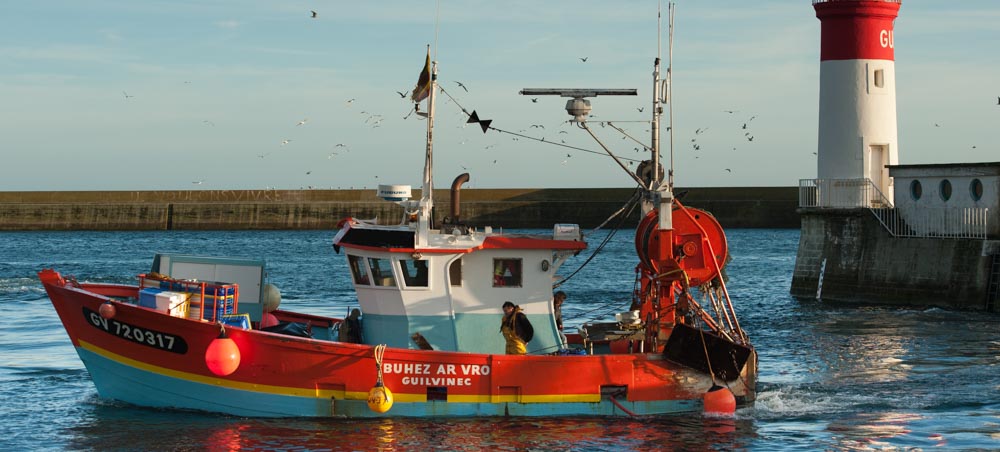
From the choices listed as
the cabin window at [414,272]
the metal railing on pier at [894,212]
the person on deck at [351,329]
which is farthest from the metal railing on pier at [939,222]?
the person on deck at [351,329]

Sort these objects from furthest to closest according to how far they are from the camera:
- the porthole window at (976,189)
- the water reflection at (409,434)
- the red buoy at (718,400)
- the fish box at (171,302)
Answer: the porthole window at (976,189)
the red buoy at (718,400)
the fish box at (171,302)
the water reflection at (409,434)

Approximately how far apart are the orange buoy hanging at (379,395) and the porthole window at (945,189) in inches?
783

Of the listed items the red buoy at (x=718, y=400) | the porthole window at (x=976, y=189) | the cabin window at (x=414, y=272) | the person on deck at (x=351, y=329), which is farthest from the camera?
the porthole window at (x=976, y=189)

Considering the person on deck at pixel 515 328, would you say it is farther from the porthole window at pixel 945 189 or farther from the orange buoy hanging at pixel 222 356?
the porthole window at pixel 945 189

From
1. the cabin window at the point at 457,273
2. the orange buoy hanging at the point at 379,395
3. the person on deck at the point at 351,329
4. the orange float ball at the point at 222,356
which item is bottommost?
the orange buoy hanging at the point at 379,395

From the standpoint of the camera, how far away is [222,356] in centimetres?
1541

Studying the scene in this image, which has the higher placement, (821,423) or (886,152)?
(886,152)

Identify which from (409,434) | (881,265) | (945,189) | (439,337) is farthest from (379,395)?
(945,189)

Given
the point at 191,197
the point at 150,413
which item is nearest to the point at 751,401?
the point at 150,413

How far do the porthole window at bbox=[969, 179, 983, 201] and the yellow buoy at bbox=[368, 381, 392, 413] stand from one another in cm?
1950

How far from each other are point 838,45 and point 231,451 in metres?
22.6

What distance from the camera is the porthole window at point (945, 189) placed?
30.8 meters

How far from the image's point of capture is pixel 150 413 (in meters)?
16.7

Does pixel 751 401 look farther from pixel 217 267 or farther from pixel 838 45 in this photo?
pixel 838 45
